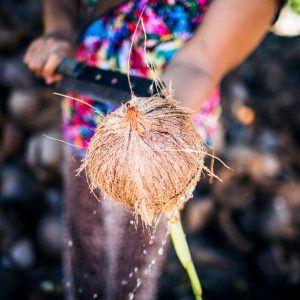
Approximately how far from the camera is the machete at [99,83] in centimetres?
77

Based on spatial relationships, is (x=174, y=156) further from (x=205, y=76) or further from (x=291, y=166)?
(x=291, y=166)

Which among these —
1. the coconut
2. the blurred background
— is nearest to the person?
the coconut

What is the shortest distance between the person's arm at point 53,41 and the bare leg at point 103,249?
0.75ft

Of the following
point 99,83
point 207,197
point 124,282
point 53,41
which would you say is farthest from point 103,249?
point 207,197

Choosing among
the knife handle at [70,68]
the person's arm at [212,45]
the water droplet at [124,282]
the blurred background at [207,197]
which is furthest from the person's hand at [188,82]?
the blurred background at [207,197]

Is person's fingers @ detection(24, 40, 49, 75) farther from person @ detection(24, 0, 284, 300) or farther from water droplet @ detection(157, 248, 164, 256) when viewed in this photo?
water droplet @ detection(157, 248, 164, 256)

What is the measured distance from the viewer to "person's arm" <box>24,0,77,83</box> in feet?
3.40

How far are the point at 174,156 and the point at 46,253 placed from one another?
64.3 inches

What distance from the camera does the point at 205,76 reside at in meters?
0.80

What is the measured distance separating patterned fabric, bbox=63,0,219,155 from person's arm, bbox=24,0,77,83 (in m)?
0.06

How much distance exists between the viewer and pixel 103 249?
1.03m

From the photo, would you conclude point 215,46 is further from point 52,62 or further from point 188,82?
point 52,62

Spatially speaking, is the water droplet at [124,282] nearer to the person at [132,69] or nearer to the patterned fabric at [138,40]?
the person at [132,69]

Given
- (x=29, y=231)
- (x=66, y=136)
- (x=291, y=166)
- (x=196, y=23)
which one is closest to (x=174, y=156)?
(x=196, y=23)
